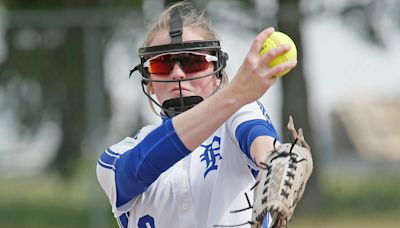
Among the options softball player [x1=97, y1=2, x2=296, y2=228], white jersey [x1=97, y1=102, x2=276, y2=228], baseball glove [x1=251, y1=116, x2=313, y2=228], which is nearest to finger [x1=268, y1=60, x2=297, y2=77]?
baseball glove [x1=251, y1=116, x2=313, y2=228]

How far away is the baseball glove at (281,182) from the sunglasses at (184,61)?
2.12 feet

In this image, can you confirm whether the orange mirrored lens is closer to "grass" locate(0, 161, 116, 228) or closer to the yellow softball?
the yellow softball

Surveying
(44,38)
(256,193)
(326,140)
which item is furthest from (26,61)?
(256,193)

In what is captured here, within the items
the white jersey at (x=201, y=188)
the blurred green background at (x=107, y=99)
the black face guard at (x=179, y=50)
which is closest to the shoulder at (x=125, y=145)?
the white jersey at (x=201, y=188)

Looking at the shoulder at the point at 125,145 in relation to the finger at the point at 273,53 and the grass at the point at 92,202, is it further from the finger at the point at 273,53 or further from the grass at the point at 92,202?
the grass at the point at 92,202

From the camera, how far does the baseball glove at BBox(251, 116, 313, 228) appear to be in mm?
3031

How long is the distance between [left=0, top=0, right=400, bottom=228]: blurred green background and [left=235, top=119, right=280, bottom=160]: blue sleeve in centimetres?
778

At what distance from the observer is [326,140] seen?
488 inches

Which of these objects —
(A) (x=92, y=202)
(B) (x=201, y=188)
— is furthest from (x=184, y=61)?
(A) (x=92, y=202)

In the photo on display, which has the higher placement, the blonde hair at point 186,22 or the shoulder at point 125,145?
the blonde hair at point 186,22

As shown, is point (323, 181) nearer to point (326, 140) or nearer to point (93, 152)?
point (326, 140)

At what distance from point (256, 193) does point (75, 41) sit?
917cm

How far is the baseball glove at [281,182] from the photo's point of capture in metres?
3.03

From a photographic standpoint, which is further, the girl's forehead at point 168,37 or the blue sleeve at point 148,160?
the girl's forehead at point 168,37
